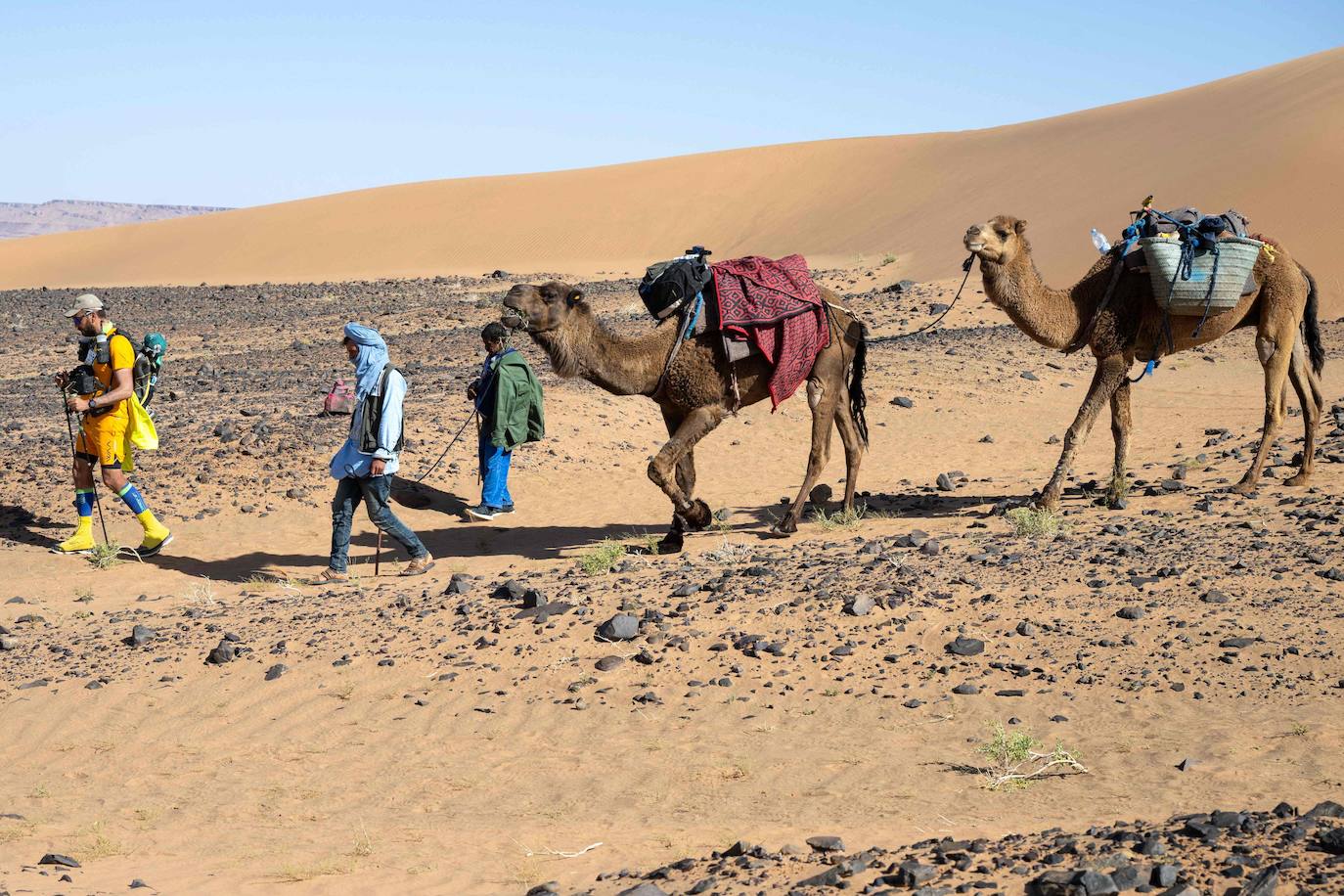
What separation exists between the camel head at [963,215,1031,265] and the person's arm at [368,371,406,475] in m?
4.24

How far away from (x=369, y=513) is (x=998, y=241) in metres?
5.04

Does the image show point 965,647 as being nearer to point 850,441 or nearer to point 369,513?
point 850,441

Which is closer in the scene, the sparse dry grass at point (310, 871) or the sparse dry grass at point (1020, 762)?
the sparse dry grass at point (310, 871)

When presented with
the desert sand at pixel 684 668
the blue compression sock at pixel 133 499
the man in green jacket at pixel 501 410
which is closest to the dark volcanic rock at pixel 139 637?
the desert sand at pixel 684 668

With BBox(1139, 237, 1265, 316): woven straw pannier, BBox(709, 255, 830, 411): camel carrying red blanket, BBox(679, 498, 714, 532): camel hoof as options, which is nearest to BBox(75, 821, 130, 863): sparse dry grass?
BBox(679, 498, 714, 532): camel hoof

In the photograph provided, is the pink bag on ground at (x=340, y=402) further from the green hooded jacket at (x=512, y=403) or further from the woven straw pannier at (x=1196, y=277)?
the woven straw pannier at (x=1196, y=277)

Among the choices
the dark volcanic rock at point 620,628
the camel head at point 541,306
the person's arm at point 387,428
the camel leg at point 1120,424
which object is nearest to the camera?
the dark volcanic rock at point 620,628

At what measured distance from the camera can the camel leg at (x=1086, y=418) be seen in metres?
10.9

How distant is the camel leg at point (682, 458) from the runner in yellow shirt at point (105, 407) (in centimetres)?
451

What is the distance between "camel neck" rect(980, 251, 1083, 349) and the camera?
10.8 metres

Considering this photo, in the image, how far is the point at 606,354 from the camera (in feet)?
34.4

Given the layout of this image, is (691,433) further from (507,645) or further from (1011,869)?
(1011,869)

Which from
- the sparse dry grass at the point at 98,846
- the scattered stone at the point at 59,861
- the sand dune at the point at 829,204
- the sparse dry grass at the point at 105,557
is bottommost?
the sparse dry grass at the point at 98,846

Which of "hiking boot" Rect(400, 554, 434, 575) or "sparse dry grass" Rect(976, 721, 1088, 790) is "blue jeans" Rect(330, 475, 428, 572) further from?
"sparse dry grass" Rect(976, 721, 1088, 790)
